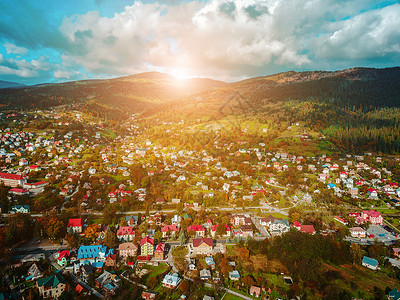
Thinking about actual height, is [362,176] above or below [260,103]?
below

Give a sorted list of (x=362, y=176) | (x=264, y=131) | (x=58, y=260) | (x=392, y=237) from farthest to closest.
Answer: (x=264, y=131) < (x=362, y=176) < (x=392, y=237) < (x=58, y=260)

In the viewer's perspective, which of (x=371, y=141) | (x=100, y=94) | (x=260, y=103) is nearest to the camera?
(x=371, y=141)

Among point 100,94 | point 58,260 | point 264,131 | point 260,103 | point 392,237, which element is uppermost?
point 100,94

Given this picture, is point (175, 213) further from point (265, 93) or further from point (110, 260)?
point (265, 93)

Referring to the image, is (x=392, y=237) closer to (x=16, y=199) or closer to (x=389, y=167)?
(x=389, y=167)

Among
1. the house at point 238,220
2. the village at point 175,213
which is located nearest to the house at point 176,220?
the village at point 175,213

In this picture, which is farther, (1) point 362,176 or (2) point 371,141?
(2) point 371,141

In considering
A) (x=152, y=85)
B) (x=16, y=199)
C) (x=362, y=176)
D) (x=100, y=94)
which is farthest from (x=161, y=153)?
(x=152, y=85)

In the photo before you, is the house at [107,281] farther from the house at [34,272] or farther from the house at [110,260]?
the house at [34,272]
